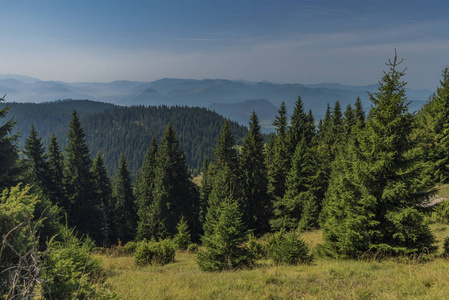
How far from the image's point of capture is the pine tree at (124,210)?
41.0 meters

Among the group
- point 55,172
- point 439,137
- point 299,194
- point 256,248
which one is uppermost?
point 439,137

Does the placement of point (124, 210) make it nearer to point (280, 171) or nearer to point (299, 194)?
point (280, 171)

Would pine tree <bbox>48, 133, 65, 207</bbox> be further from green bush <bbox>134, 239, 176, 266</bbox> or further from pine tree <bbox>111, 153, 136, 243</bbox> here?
green bush <bbox>134, 239, 176, 266</bbox>

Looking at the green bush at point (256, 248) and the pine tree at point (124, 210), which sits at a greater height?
the green bush at point (256, 248)

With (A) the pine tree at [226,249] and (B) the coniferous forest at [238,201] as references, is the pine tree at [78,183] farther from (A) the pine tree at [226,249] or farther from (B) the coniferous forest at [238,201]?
(A) the pine tree at [226,249]

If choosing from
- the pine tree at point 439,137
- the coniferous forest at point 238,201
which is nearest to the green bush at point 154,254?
the coniferous forest at point 238,201

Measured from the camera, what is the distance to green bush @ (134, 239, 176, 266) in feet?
44.8

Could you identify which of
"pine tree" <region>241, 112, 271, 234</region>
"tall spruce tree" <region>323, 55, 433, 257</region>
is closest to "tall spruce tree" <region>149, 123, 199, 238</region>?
"pine tree" <region>241, 112, 271, 234</region>

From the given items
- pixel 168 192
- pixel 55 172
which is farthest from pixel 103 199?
pixel 168 192

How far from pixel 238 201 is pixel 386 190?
19.3 meters

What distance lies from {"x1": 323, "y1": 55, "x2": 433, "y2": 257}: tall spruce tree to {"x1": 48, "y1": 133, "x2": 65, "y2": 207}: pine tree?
34.1m

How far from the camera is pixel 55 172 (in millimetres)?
31734

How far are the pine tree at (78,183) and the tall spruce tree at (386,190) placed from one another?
3280 centimetres

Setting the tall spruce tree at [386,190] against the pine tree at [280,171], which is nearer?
the tall spruce tree at [386,190]
